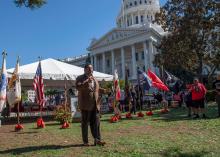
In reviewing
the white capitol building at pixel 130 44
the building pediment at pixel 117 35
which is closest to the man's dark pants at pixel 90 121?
the white capitol building at pixel 130 44

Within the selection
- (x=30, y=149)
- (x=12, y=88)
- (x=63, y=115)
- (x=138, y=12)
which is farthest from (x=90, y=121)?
(x=138, y=12)

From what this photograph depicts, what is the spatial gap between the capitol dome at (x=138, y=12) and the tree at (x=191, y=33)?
75484 mm

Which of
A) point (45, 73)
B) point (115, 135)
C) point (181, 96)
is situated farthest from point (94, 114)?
point (181, 96)

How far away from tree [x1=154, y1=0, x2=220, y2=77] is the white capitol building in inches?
1912

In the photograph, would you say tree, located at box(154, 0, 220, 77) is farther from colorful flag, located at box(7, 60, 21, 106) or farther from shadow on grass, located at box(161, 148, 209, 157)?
shadow on grass, located at box(161, 148, 209, 157)

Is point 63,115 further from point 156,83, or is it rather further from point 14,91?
point 156,83

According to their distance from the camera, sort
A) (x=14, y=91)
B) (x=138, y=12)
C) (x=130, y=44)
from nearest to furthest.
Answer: (x=14, y=91) → (x=130, y=44) → (x=138, y=12)

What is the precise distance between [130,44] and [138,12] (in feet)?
71.0

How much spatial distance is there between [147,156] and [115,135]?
3006mm

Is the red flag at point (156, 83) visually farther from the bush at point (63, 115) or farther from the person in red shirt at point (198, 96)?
the bush at point (63, 115)

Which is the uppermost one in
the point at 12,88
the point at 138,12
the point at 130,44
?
the point at 138,12

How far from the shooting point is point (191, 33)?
29.4m

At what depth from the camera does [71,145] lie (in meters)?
7.86

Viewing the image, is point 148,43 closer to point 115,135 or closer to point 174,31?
point 174,31
